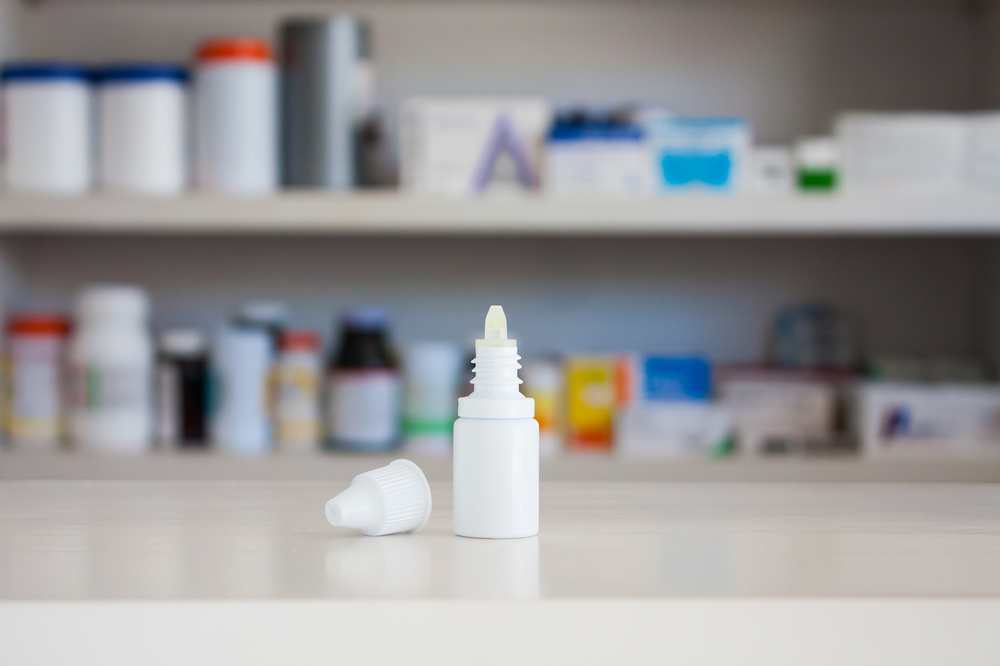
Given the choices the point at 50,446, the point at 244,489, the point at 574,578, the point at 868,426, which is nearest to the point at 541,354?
the point at 868,426

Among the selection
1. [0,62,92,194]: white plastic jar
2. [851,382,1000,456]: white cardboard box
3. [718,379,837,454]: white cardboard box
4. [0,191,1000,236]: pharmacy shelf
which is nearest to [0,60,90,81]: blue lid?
[0,62,92,194]: white plastic jar

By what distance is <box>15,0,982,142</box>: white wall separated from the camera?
1.52 metres

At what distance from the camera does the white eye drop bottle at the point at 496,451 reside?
1.40 feet

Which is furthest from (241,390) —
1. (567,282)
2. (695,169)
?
(695,169)

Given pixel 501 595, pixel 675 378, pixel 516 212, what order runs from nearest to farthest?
pixel 501 595
pixel 516 212
pixel 675 378

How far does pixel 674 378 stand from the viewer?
137cm

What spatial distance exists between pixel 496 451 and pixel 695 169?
3.09 ft

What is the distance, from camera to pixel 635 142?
4.19 ft

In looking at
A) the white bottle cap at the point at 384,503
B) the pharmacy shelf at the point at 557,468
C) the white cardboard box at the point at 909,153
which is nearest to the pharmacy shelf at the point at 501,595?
the white bottle cap at the point at 384,503

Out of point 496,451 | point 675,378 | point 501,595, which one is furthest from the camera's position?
point 675,378

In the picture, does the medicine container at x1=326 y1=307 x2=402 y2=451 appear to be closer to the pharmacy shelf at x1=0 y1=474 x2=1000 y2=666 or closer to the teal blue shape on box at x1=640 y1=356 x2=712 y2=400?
the teal blue shape on box at x1=640 y1=356 x2=712 y2=400

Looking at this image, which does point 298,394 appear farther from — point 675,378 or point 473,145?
point 675,378

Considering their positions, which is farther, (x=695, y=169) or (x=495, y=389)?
(x=695, y=169)

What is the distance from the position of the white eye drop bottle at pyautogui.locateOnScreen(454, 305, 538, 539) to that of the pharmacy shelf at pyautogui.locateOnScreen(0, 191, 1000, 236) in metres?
0.84
